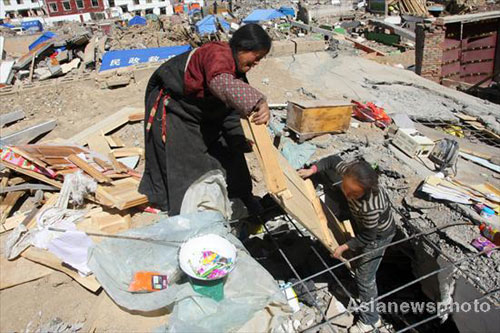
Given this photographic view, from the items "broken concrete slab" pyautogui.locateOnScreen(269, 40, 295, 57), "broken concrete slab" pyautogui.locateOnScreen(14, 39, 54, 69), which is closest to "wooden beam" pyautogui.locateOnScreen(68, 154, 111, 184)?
"broken concrete slab" pyautogui.locateOnScreen(269, 40, 295, 57)

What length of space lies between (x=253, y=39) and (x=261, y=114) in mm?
481

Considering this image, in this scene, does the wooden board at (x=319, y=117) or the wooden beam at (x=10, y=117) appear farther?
the wooden beam at (x=10, y=117)

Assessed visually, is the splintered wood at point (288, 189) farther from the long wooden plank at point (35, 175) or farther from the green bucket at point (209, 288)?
the long wooden plank at point (35, 175)

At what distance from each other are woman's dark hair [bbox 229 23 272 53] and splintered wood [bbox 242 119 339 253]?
47 cm

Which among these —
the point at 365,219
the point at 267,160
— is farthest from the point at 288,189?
the point at 365,219

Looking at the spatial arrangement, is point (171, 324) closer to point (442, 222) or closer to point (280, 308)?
point (280, 308)

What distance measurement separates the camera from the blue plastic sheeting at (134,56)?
36.5 ft

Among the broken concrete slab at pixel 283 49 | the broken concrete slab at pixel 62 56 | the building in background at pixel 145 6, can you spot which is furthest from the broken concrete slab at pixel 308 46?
the building in background at pixel 145 6

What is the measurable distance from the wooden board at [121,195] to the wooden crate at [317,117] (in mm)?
2609

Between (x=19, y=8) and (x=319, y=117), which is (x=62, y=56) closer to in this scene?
(x=319, y=117)

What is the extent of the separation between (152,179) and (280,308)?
5.41 feet

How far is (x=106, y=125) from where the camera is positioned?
5.57m

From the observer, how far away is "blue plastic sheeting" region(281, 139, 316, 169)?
506 cm

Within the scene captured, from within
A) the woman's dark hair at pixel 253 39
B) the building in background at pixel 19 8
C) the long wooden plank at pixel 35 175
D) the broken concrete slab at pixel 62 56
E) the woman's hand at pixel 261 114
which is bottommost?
the long wooden plank at pixel 35 175
